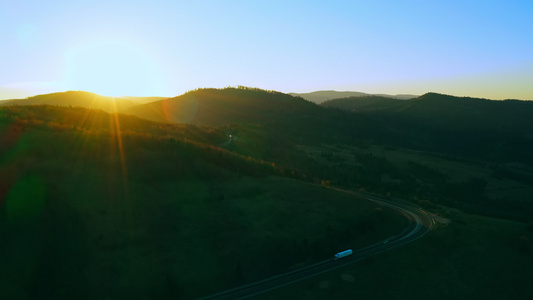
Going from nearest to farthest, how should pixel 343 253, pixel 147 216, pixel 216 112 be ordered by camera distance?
pixel 343 253 < pixel 147 216 < pixel 216 112

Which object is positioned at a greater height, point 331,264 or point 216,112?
point 216,112

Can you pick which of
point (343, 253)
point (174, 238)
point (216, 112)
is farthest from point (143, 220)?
point (216, 112)

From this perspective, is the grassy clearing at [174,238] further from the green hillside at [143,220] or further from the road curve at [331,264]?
the road curve at [331,264]

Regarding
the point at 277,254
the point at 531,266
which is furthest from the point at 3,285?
the point at 531,266

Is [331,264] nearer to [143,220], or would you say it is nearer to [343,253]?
[343,253]

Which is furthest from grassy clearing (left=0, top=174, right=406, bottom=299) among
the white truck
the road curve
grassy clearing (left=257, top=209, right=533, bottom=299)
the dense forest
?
grassy clearing (left=257, top=209, right=533, bottom=299)

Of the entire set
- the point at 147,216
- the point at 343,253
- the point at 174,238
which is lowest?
the point at 343,253

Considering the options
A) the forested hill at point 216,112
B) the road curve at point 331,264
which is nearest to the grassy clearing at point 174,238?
the road curve at point 331,264

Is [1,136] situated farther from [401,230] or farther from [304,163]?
[304,163]

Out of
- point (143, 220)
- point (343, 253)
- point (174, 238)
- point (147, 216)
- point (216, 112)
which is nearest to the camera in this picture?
point (343, 253)

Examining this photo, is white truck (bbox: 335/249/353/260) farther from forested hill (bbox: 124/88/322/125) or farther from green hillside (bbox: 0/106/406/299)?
forested hill (bbox: 124/88/322/125)
